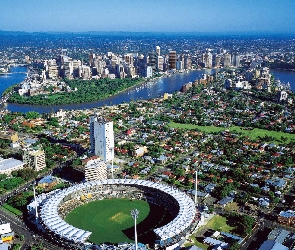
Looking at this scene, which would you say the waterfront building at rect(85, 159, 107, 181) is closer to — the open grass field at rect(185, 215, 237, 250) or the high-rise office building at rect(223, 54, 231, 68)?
the open grass field at rect(185, 215, 237, 250)

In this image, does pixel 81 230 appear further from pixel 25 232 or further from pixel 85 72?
pixel 85 72

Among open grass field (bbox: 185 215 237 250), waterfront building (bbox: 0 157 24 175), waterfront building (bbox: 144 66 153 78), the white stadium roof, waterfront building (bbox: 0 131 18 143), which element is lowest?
open grass field (bbox: 185 215 237 250)

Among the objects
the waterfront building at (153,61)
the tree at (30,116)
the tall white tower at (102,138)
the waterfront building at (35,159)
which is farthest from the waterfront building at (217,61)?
the waterfront building at (35,159)

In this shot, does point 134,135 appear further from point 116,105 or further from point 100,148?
point 116,105

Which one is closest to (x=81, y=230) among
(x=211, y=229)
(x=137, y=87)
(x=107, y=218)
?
(x=107, y=218)

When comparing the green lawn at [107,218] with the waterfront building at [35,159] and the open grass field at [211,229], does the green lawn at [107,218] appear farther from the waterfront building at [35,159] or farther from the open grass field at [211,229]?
the waterfront building at [35,159]

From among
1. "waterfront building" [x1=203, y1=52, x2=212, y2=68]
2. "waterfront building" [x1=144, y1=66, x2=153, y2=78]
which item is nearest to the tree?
"waterfront building" [x1=144, y1=66, x2=153, y2=78]

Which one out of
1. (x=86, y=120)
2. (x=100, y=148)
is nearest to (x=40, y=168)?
(x=100, y=148)
